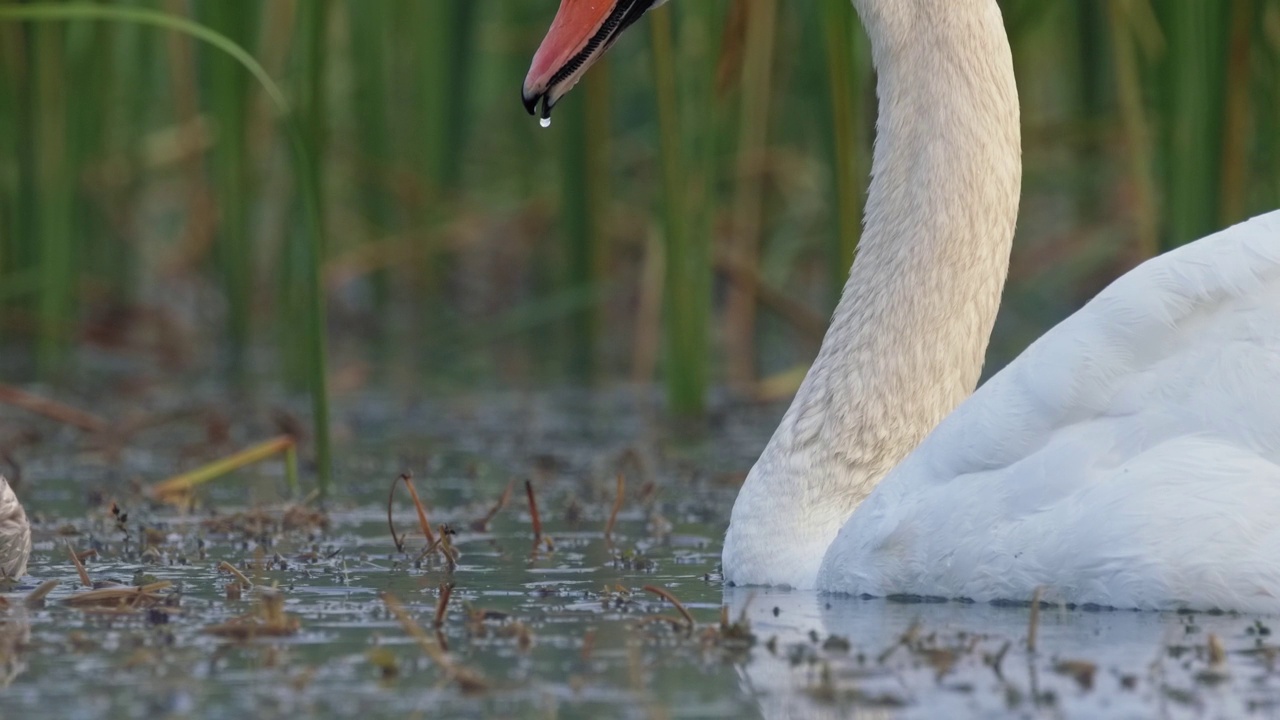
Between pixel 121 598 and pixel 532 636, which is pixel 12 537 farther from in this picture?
pixel 532 636

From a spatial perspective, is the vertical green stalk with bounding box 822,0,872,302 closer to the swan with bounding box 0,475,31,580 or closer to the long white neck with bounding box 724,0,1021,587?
the long white neck with bounding box 724,0,1021,587

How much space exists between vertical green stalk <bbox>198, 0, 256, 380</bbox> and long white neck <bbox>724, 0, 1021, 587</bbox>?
4.69 metres

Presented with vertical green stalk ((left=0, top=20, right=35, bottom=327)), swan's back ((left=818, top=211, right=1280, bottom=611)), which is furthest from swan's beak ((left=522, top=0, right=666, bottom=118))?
vertical green stalk ((left=0, top=20, right=35, bottom=327))

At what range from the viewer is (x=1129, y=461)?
420 cm

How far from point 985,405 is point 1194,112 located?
3.44 m

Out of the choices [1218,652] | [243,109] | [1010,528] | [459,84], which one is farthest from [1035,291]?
[1218,652]

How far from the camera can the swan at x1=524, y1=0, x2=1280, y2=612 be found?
408cm

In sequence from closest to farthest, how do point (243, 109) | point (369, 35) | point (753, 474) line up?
point (753, 474)
point (243, 109)
point (369, 35)

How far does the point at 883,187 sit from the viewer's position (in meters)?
5.37

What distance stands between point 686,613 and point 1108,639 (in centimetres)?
76

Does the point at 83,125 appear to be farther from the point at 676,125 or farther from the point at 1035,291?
the point at 1035,291

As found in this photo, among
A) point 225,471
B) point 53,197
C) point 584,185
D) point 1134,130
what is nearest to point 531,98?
point 225,471

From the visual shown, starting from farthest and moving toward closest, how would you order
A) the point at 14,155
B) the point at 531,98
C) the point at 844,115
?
1. the point at 14,155
2. the point at 844,115
3. the point at 531,98

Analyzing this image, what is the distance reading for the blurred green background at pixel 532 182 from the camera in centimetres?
780
